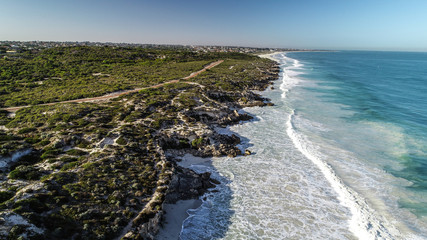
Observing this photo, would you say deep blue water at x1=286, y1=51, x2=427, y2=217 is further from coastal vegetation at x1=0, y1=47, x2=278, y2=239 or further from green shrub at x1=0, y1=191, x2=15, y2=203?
green shrub at x1=0, y1=191, x2=15, y2=203

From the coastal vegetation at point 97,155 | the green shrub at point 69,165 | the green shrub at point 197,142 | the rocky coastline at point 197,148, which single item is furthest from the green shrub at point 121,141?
the green shrub at point 197,142

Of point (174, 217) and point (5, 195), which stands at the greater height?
point (5, 195)

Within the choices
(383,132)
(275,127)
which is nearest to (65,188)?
(275,127)

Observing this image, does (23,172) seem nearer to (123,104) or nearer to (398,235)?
(123,104)

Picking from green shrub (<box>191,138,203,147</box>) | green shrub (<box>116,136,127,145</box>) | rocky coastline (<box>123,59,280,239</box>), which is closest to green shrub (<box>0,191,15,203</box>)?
rocky coastline (<box>123,59,280,239</box>)

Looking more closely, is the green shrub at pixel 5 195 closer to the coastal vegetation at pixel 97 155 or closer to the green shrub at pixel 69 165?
the coastal vegetation at pixel 97 155

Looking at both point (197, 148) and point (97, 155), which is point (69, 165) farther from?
point (197, 148)

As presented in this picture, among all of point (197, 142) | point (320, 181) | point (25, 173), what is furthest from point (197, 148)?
point (25, 173)
